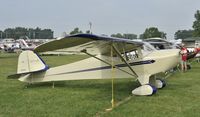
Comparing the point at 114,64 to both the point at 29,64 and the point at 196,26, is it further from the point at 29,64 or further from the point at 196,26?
the point at 196,26

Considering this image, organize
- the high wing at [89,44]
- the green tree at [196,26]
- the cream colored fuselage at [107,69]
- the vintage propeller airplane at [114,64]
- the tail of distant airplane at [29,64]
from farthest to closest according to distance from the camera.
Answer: the green tree at [196,26] < the tail of distant airplane at [29,64] < the cream colored fuselage at [107,69] < the vintage propeller airplane at [114,64] < the high wing at [89,44]

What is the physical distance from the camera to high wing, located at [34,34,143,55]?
7.30m

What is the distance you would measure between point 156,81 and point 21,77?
16.1ft

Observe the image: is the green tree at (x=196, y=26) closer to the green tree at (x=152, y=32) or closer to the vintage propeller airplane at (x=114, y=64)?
the green tree at (x=152, y=32)

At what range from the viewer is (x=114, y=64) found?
33.3 ft

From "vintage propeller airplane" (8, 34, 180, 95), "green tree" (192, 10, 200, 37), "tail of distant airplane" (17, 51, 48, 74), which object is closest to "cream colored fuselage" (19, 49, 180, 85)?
"vintage propeller airplane" (8, 34, 180, 95)

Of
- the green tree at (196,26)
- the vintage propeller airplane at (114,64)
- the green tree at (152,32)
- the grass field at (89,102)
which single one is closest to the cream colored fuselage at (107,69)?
the vintage propeller airplane at (114,64)

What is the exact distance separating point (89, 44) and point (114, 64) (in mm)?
2214

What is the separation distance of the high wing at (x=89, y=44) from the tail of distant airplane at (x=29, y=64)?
2457 millimetres

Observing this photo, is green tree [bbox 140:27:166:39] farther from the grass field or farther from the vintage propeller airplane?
the vintage propeller airplane

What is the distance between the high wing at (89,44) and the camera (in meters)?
7.30

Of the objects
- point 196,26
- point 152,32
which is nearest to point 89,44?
point 196,26

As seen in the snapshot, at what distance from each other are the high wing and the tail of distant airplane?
2457mm

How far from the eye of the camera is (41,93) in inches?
381
